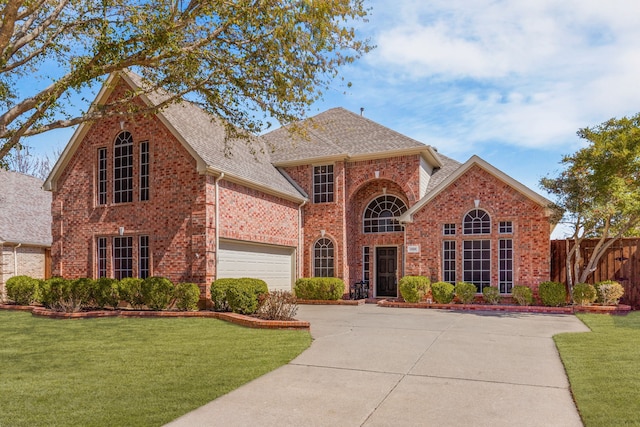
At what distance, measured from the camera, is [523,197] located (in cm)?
1667

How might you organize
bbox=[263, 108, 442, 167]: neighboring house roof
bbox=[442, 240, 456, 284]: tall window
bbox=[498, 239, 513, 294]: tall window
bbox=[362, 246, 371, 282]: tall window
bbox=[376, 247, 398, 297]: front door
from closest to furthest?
bbox=[498, 239, 513, 294]: tall window → bbox=[442, 240, 456, 284]: tall window → bbox=[263, 108, 442, 167]: neighboring house roof → bbox=[376, 247, 398, 297]: front door → bbox=[362, 246, 371, 282]: tall window

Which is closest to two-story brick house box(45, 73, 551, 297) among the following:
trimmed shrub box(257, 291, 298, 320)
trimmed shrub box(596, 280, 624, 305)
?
trimmed shrub box(596, 280, 624, 305)

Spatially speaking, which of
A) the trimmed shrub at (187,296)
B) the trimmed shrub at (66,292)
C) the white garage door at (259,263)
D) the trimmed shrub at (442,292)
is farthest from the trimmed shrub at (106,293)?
the trimmed shrub at (442,292)

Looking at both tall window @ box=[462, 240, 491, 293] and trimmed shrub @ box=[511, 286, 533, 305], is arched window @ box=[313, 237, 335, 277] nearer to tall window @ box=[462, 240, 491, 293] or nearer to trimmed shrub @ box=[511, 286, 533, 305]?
tall window @ box=[462, 240, 491, 293]

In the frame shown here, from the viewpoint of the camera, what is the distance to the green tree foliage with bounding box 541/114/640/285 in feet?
47.1

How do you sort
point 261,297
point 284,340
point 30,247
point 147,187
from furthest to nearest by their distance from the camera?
1. point 30,247
2. point 147,187
3. point 261,297
4. point 284,340

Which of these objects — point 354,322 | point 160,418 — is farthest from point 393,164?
point 160,418

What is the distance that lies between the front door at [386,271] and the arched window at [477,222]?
383 cm

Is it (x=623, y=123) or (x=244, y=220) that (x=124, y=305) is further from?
(x=623, y=123)

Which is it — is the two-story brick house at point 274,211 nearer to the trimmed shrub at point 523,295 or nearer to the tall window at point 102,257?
the tall window at point 102,257

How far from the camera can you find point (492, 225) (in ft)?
56.1

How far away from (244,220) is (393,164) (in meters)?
7.02

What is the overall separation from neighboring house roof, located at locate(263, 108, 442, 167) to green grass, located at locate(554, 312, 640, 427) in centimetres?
1052

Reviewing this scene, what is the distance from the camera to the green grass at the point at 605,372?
5043mm
